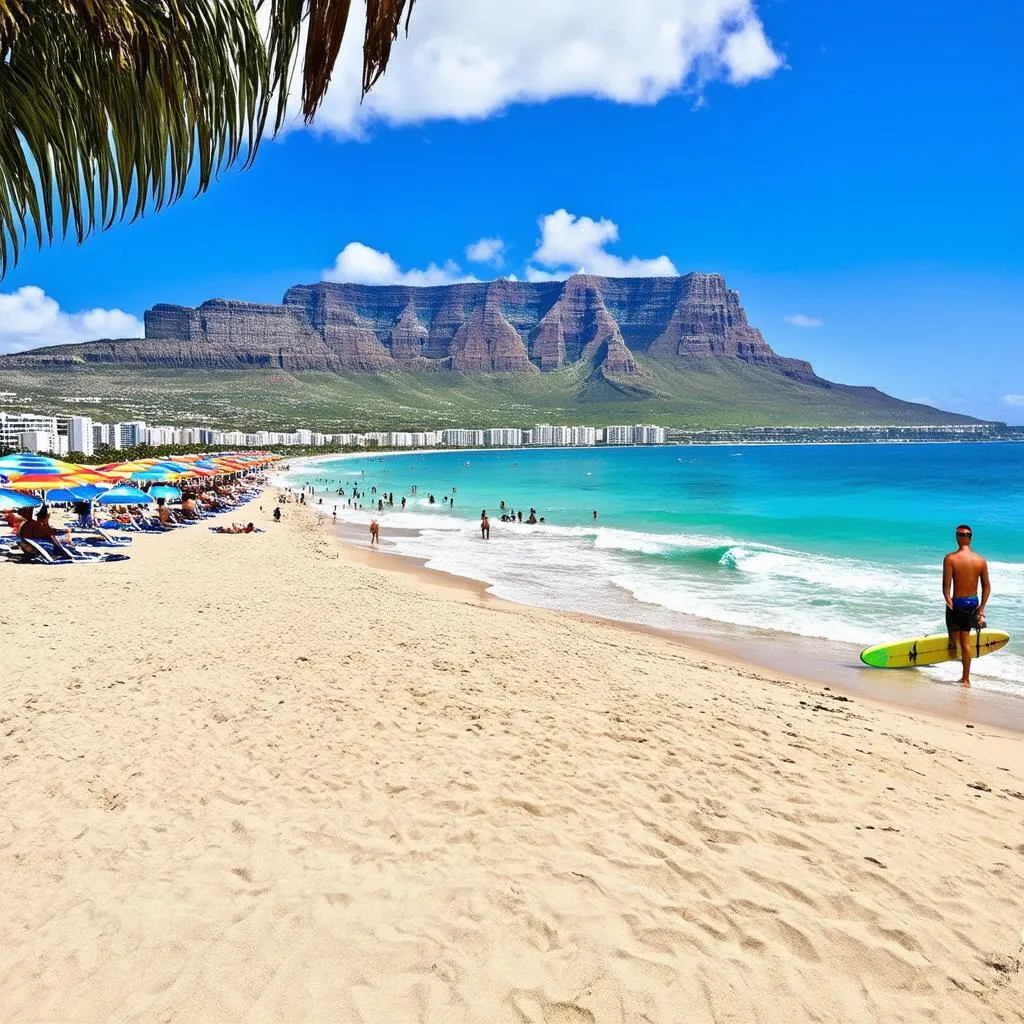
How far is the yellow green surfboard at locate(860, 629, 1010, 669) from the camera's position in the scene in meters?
11.8

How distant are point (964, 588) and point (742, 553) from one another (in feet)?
55.6

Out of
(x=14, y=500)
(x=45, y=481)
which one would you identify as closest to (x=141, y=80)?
(x=14, y=500)

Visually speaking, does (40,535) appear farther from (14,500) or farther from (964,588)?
(964,588)

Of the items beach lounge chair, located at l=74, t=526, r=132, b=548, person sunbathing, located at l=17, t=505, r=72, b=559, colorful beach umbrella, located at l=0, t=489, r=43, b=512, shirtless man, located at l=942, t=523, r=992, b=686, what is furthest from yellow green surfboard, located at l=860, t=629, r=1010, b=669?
beach lounge chair, located at l=74, t=526, r=132, b=548

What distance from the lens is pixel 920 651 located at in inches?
466

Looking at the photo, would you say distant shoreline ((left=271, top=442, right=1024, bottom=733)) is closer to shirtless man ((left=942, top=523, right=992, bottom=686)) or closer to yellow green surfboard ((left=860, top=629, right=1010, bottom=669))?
yellow green surfboard ((left=860, top=629, right=1010, bottom=669))

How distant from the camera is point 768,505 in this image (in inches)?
2072

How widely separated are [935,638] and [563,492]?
5418 centimetres

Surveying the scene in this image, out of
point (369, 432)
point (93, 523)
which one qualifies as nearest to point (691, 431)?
point (369, 432)

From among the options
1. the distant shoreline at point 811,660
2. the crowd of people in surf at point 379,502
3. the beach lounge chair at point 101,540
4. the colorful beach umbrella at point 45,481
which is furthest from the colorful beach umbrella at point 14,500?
the crowd of people in surf at point 379,502

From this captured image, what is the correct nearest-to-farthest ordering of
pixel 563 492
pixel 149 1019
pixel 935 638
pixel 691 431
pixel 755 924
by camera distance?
pixel 149 1019 → pixel 755 924 → pixel 935 638 → pixel 563 492 → pixel 691 431

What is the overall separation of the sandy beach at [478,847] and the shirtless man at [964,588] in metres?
1.88

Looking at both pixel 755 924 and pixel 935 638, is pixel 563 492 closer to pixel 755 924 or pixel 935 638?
pixel 935 638

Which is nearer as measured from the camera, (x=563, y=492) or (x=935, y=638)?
(x=935, y=638)
